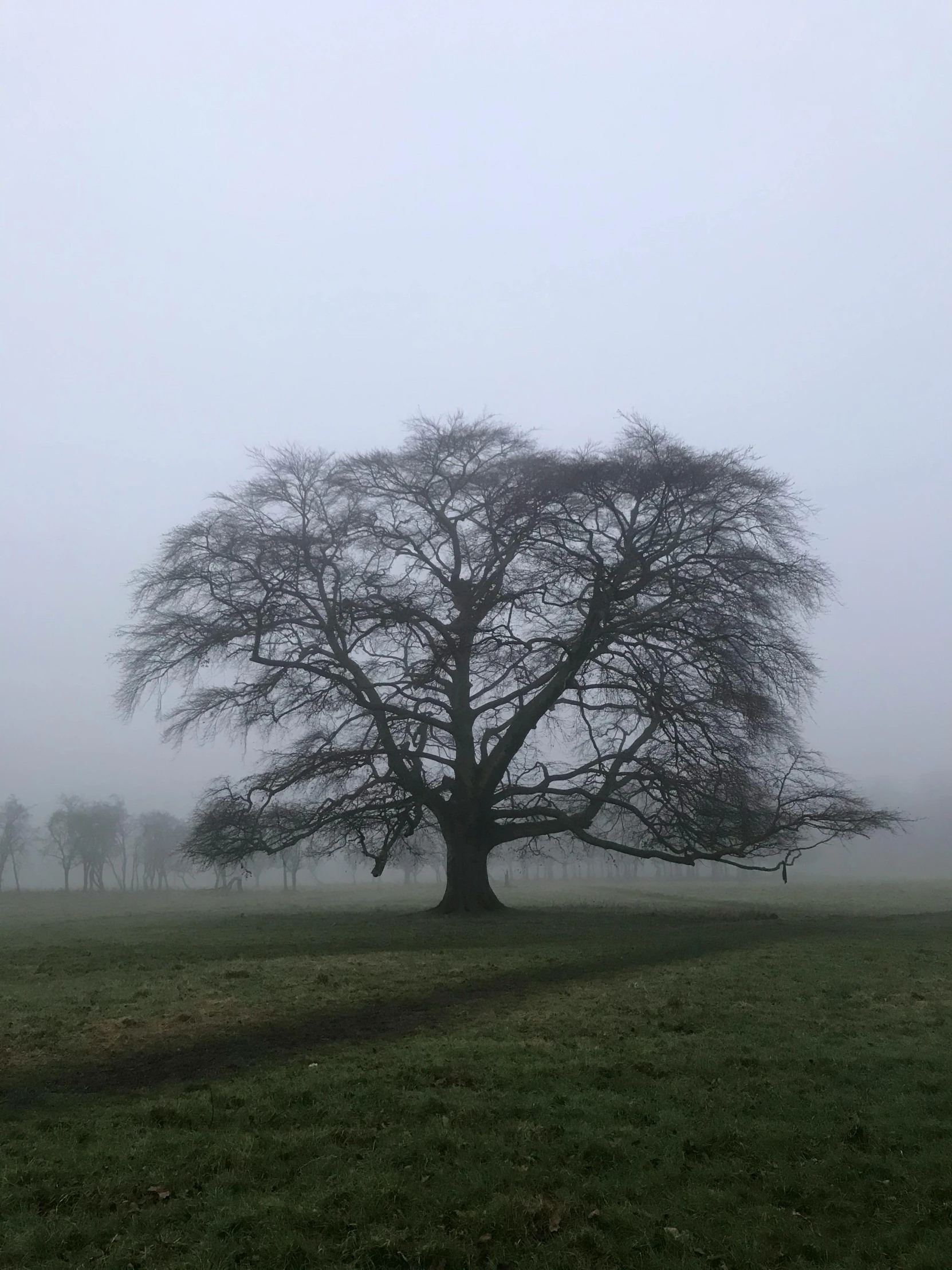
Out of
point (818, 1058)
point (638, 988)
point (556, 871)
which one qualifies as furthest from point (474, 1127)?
point (556, 871)

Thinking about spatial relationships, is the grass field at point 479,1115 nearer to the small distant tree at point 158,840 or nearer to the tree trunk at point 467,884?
the tree trunk at point 467,884

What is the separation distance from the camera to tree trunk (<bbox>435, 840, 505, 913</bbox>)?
1083 inches

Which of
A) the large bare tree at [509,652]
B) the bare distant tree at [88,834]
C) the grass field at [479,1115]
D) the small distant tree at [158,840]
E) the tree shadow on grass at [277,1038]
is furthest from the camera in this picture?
the small distant tree at [158,840]

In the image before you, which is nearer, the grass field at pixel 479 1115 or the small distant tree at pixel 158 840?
the grass field at pixel 479 1115

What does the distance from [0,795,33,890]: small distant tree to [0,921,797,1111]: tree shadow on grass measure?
264 feet

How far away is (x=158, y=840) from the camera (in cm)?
8912

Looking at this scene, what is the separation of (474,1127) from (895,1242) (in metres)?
3.32

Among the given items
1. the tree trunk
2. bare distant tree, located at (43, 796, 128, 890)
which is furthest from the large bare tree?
bare distant tree, located at (43, 796, 128, 890)

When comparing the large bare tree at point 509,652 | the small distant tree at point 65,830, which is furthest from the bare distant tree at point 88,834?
the large bare tree at point 509,652

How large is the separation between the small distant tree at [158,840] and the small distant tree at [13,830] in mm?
10756

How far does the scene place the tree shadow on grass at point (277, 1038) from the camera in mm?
9422

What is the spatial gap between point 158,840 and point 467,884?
69.9m

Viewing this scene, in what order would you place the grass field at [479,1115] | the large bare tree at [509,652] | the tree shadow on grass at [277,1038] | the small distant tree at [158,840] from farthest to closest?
the small distant tree at [158,840] < the large bare tree at [509,652] < the tree shadow on grass at [277,1038] < the grass field at [479,1115]

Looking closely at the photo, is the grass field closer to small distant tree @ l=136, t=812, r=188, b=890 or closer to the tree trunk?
the tree trunk
